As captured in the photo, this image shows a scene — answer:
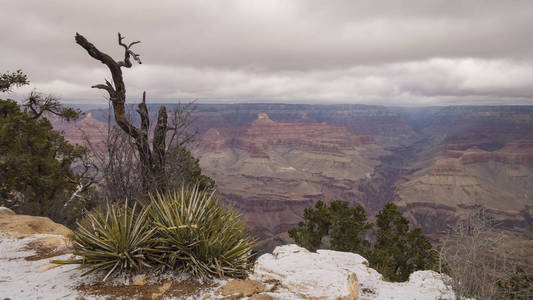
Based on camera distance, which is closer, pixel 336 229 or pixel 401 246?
Result: pixel 401 246

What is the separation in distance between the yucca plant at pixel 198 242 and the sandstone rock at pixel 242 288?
24 cm

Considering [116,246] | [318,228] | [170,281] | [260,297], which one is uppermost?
[116,246]

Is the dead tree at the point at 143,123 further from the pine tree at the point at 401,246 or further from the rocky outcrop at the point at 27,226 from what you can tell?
the pine tree at the point at 401,246

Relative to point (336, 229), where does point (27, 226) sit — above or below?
above

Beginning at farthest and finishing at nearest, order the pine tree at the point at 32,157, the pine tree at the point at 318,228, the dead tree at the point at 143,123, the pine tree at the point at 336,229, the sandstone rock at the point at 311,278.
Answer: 1. the pine tree at the point at 318,228
2. the pine tree at the point at 336,229
3. the pine tree at the point at 32,157
4. the dead tree at the point at 143,123
5. the sandstone rock at the point at 311,278

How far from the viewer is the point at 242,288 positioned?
205 inches

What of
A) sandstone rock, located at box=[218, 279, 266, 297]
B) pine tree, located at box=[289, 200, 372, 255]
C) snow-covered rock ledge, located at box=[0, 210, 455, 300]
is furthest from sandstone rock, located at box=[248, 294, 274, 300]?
pine tree, located at box=[289, 200, 372, 255]


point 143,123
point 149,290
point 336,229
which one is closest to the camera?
point 149,290

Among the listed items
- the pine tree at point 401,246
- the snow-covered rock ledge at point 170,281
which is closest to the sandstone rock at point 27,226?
the snow-covered rock ledge at point 170,281

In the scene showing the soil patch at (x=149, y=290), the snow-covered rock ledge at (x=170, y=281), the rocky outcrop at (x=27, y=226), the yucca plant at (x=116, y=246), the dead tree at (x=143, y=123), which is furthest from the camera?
the rocky outcrop at (x=27, y=226)

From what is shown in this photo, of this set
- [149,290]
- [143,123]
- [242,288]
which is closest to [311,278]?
[242,288]

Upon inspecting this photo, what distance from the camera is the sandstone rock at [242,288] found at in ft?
16.5

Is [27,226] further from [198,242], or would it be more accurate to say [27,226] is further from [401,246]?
[401,246]

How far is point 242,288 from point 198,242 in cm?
121
